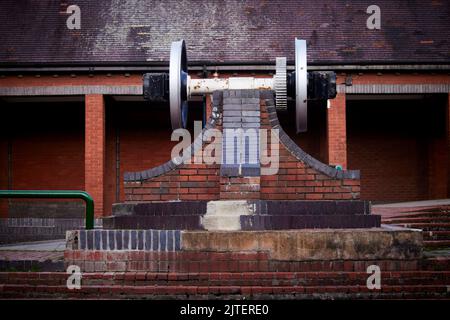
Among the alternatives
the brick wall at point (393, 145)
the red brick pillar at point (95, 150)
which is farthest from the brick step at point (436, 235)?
the red brick pillar at point (95, 150)

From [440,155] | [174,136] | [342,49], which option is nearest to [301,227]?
[174,136]

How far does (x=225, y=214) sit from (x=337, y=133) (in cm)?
870

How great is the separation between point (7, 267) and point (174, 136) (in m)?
8.54

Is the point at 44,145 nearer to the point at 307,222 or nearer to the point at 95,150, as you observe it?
the point at 95,150

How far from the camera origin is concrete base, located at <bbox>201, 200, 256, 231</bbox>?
16.8ft

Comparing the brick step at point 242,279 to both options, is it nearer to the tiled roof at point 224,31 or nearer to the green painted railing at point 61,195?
the green painted railing at point 61,195

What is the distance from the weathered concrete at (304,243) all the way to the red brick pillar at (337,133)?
335 inches

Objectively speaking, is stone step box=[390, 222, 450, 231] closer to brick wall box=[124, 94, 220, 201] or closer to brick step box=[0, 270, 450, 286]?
brick step box=[0, 270, 450, 286]

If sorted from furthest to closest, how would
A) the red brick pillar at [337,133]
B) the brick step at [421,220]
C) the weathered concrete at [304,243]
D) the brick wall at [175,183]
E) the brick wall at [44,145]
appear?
1. the brick wall at [44,145]
2. the red brick pillar at [337,133]
3. the brick step at [421,220]
4. the brick wall at [175,183]
5. the weathered concrete at [304,243]

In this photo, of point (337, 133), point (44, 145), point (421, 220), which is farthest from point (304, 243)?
point (44, 145)

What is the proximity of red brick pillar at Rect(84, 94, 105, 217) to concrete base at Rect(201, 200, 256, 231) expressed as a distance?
27.6ft

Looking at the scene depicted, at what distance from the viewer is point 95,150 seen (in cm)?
1316

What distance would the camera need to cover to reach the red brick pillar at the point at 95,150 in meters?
13.1

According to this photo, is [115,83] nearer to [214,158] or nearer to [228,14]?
[228,14]
